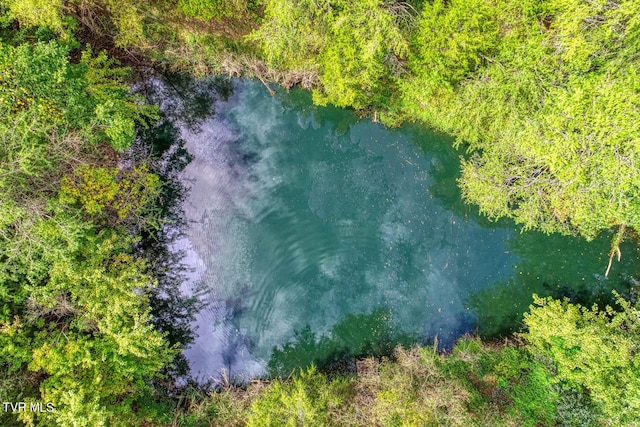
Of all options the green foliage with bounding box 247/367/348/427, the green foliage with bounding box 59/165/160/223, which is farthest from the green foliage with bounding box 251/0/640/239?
the green foliage with bounding box 247/367/348/427

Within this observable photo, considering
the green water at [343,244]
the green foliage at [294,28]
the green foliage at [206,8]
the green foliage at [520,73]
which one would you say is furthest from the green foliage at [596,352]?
the green foliage at [206,8]

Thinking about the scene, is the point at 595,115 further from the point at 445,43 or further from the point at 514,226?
the point at 514,226

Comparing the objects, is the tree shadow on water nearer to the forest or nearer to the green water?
the green water

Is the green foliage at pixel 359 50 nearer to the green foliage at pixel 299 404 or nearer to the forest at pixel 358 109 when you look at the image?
the forest at pixel 358 109

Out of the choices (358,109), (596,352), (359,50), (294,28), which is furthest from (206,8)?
(596,352)

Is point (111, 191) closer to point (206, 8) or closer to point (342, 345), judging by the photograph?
point (206, 8)

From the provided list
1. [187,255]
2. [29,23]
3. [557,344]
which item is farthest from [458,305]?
[29,23]
